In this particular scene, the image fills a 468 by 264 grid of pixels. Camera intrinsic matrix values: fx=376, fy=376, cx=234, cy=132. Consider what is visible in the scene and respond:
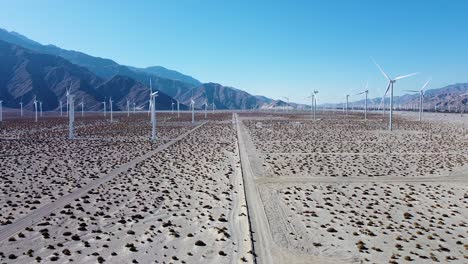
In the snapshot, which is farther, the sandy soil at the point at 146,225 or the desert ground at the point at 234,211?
the desert ground at the point at 234,211

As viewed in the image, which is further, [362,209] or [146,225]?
[362,209]

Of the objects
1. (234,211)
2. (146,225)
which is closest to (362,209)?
(234,211)

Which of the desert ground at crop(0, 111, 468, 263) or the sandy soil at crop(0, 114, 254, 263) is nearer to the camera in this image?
the sandy soil at crop(0, 114, 254, 263)

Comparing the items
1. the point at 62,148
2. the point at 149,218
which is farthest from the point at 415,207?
the point at 62,148

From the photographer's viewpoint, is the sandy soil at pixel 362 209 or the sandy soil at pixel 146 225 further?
the sandy soil at pixel 362 209

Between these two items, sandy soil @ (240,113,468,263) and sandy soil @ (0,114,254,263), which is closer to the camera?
sandy soil @ (0,114,254,263)

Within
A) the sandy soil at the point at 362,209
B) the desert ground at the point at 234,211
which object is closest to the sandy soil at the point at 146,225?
the desert ground at the point at 234,211

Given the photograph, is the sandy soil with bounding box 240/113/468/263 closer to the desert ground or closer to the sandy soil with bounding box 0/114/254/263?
the desert ground

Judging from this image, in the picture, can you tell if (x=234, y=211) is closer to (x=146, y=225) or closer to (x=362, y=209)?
(x=146, y=225)

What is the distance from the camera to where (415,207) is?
1256 centimetres

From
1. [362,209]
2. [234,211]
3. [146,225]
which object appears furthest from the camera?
[362,209]

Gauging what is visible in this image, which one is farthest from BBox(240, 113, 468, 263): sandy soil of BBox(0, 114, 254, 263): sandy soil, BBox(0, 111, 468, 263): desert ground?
BBox(0, 114, 254, 263): sandy soil

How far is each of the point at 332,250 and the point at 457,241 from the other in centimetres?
326

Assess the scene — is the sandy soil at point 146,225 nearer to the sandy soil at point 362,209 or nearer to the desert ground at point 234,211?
the desert ground at point 234,211
